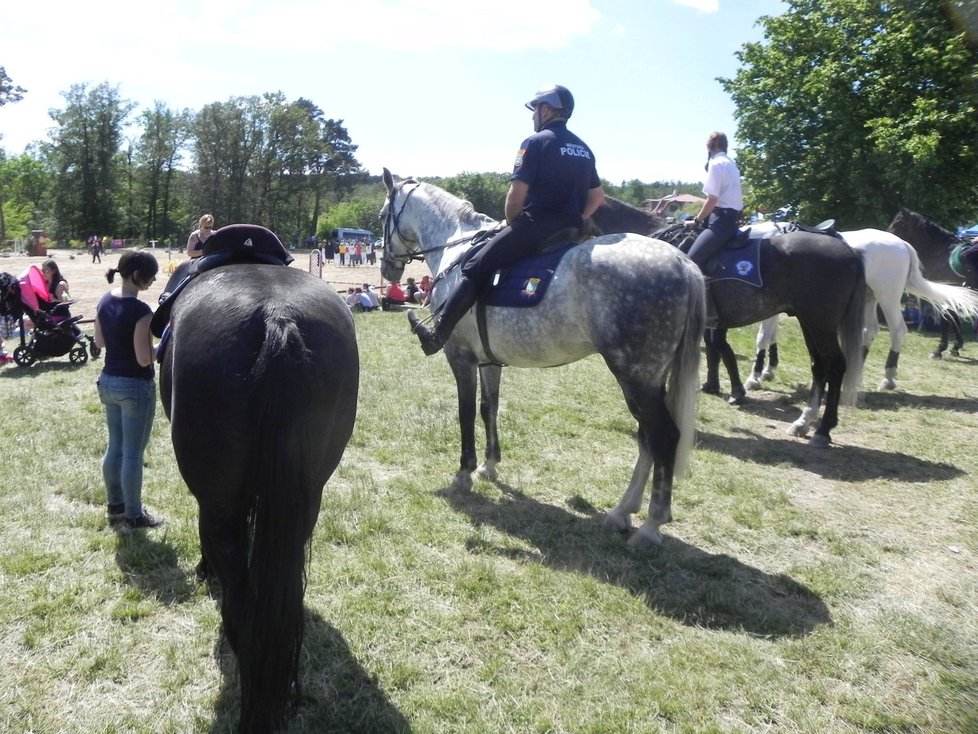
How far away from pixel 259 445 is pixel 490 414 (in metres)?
3.87

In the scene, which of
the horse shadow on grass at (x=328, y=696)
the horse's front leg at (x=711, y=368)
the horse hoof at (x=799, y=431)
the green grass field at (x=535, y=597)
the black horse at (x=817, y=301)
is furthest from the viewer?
the horse's front leg at (x=711, y=368)

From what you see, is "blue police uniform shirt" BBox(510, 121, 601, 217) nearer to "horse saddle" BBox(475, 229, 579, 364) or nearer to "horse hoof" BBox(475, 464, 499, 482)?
"horse saddle" BBox(475, 229, 579, 364)

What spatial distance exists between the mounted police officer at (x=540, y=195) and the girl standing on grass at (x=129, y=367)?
213cm

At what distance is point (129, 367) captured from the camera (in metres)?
4.75

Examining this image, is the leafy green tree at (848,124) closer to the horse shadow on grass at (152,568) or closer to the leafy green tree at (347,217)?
the horse shadow on grass at (152,568)

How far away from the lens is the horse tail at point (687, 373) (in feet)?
16.1

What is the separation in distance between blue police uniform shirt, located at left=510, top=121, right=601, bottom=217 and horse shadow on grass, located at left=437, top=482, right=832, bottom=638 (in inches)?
93.3

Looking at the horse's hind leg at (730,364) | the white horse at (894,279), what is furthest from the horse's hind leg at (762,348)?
the white horse at (894,279)

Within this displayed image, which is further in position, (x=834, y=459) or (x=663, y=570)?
(x=834, y=459)

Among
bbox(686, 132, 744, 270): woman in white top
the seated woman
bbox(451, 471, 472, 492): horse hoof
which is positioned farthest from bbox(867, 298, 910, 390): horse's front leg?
the seated woman

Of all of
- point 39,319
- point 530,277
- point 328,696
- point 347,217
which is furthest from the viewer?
point 347,217

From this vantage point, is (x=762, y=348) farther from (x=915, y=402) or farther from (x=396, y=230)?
(x=396, y=230)

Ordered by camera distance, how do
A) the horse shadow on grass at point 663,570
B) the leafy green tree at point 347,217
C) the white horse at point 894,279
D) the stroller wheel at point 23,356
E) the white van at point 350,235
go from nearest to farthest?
the horse shadow on grass at point 663,570 → the white horse at point 894,279 → the stroller wheel at point 23,356 → the white van at point 350,235 → the leafy green tree at point 347,217

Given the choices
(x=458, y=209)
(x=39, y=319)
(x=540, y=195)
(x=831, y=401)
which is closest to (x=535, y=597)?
(x=540, y=195)
